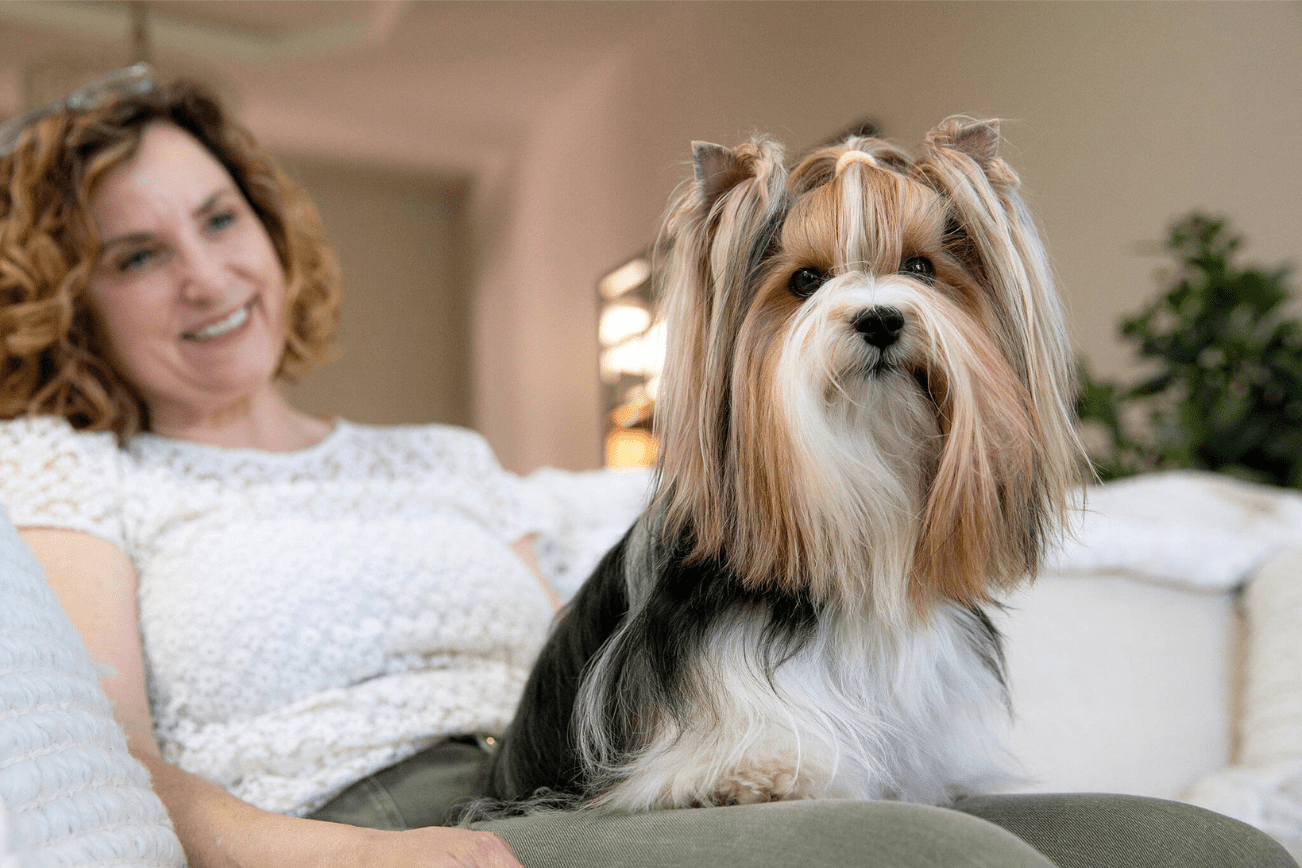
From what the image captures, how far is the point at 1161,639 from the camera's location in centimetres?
179

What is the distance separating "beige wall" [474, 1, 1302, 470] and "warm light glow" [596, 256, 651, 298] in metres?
0.12

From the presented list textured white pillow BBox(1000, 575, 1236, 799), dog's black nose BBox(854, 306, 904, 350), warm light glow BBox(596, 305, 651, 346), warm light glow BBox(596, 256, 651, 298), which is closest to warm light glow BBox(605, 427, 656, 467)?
warm light glow BBox(596, 305, 651, 346)

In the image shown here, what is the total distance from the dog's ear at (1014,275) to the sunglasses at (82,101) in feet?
4.27

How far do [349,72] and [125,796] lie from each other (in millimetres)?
5906

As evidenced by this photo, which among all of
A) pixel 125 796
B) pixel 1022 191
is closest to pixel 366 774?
pixel 125 796

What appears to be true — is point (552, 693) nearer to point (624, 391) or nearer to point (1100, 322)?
point (1100, 322)

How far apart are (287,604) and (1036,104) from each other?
2736 millimetres

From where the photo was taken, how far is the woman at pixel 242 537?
100cm

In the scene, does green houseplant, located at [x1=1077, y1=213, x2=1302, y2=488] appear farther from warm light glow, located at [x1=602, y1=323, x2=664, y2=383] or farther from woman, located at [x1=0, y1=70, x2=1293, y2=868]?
warm light glow, located at [x1=602, y1=323, x2=664, y2=383]

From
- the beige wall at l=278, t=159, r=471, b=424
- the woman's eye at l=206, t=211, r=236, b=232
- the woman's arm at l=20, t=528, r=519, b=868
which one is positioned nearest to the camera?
the woman's arm at l=20, t=528, r=519, b=868

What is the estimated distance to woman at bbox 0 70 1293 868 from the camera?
1.00 m

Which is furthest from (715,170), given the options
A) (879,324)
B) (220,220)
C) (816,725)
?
(220,220)

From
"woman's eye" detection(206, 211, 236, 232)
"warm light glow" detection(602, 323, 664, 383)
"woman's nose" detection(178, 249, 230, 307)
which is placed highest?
"woman's eye" detection(206, 211, 236, 232)

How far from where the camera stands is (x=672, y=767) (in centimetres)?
93
